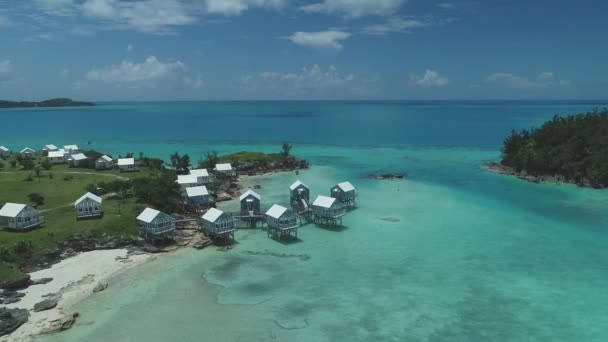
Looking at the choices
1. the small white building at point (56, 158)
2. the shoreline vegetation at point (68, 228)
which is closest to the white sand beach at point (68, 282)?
the shoreline vegetation at point (68, 228)

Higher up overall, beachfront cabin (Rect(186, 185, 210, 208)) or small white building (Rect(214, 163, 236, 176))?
small white building (Rect(214, 163, 236, 176))

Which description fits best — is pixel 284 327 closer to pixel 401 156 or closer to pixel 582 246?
pixel 582 246

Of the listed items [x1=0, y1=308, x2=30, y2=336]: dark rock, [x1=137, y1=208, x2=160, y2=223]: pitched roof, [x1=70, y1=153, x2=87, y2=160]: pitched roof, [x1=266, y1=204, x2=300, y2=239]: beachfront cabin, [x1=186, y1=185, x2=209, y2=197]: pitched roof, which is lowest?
[x1=0, y1=308, x2=30, y2=336]: dark rock

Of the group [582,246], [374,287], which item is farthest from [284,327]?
[582,246]

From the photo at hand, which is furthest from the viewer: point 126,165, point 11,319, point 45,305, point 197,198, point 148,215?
point 126,165

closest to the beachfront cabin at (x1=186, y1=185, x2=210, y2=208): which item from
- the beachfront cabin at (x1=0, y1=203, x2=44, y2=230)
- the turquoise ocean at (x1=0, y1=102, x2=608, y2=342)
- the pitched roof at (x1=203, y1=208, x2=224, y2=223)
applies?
the turquoise ocean at (x1=0, y1=102, x2=608, y2=342)

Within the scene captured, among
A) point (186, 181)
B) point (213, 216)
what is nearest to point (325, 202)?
point (213, 216)

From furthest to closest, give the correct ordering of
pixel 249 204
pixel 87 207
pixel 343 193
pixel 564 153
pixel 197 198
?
pixel 564 153, pixel 343 193, pixel 197 198, pixel 249 204, pixel 87 207

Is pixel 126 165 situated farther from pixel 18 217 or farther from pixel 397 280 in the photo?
pixel 397 280

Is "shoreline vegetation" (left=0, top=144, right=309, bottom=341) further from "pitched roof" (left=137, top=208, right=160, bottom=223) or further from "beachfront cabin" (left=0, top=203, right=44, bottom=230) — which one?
"pitched roof" (left=137, top=208, right=160, bottom=223)
